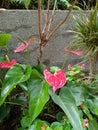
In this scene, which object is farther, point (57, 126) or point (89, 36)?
point (89, 36)

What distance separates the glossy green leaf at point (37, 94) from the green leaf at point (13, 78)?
51mm

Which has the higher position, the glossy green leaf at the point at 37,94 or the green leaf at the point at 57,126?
the glossy green leaf at the point at 37,94

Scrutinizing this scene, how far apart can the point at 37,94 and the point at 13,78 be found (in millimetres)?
159

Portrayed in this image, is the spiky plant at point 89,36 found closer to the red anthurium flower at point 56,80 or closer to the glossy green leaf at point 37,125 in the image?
the red anthurium flower at point 56,80

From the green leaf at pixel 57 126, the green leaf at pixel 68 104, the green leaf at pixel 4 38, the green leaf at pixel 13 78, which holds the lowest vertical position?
the green leaf at pixel 57 126

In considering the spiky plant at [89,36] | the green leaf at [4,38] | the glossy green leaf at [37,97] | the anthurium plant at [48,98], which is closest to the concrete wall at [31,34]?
the spiky plant at [89,36]

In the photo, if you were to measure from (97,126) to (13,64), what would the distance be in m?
0.58

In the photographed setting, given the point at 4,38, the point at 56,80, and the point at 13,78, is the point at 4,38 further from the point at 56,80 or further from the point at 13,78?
the point at 56,80

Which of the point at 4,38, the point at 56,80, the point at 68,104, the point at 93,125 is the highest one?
the point at 4,38

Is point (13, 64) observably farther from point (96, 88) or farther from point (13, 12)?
point (13, 12)

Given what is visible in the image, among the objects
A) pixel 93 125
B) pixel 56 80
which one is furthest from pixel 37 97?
pixel 93 125

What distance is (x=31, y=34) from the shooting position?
9.02ft

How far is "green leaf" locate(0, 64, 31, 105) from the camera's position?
1.57 meters

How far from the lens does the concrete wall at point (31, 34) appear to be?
264cm
